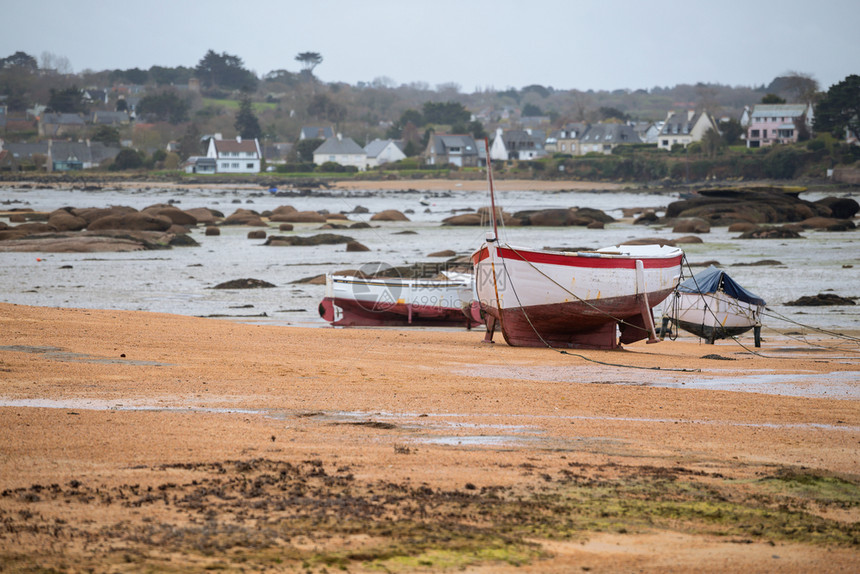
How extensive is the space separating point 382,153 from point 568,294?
132061 millimetres

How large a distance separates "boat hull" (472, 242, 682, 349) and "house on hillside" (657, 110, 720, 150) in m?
120

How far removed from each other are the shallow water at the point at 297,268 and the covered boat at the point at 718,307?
856 millimetres

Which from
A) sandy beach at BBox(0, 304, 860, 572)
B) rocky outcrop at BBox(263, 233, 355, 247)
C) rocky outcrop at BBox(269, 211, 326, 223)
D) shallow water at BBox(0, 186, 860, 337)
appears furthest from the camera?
rocky outcrop at BBox(269, 211, 326, 223)

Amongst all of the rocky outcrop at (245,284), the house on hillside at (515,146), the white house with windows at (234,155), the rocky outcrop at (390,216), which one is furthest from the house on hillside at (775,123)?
the rocky outcrop at (245,284)

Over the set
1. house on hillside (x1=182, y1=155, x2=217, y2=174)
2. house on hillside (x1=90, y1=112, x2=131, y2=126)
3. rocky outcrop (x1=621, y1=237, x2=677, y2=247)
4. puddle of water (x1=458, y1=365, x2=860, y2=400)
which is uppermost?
house on hillside (x1=90, y1=112, x2=131, y2=126)

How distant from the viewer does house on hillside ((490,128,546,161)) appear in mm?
153750

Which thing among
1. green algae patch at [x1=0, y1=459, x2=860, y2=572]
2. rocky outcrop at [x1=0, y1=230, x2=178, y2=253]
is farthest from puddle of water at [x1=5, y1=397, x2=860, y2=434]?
rocky outcrop at [x1=0, y1=230, x2=178, y2=253]

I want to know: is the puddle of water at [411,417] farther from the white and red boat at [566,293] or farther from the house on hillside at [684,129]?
the house on hillside at [684,129]

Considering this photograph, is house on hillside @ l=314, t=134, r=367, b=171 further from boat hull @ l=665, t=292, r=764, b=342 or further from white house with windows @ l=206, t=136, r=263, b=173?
boat hull @ l=665, t=292, r=764, b=342

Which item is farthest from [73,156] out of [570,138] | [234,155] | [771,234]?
[771,234]

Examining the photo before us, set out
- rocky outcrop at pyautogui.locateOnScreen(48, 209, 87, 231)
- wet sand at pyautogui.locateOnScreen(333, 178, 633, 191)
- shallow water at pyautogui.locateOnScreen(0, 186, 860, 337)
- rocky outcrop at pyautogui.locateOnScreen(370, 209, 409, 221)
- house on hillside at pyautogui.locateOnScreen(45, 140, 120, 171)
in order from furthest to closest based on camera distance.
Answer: house on hillside at pyautogui.locateOnScreen(45, 140, 120, 171)
wet sand at pyautogui.locateOnScreen(333, 178, 633, 191)
rocky outcrop at pyautogui.locateOnScreen(370, 209, 409, 221)
rocky outcrop at pyautogui.locateOnScreen(48, 209, 87, 231)
shallow water at pyautogui.locateOnScreen(0, 186, 860, 337)

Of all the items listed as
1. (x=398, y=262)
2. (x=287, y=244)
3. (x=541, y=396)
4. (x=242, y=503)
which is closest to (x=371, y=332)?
(x=541, y=396)

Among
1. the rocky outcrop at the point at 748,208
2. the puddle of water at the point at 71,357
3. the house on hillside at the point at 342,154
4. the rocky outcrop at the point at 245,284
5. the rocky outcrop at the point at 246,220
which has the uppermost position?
the house on hillside at the point at 342,154

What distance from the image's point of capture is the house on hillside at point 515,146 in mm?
153750
